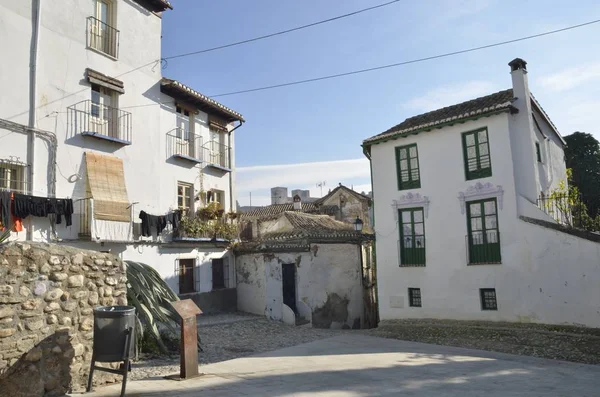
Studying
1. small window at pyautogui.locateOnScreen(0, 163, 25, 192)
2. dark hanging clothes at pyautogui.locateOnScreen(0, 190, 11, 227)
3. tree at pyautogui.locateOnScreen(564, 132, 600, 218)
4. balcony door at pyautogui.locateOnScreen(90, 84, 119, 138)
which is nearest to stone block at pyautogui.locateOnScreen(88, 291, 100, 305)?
dark hanging clothes at pyautogui.locateOnScreen(0, 190, 11, 227)

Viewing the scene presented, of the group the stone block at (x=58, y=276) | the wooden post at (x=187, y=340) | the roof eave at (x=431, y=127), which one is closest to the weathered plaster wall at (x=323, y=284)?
the roof eave at (x=431, y=127)

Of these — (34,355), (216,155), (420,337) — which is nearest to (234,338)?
(420,337)

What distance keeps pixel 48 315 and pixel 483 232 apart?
1234 cm

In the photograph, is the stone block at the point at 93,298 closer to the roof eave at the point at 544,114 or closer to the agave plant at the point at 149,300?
the agave plant at the point at 149,300

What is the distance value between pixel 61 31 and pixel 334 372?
12613 millimetres

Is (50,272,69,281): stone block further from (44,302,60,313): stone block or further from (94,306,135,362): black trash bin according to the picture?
(94,306,135,362): black trash bin

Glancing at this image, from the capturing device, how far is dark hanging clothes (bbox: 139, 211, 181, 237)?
15872 mm

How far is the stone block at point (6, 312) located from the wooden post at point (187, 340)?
2279 millimetres

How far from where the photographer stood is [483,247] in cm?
1452

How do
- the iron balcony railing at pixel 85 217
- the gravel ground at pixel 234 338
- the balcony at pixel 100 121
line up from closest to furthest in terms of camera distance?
1. the gravel ground at pixel 234 338
2. the iron balcony railing at pixel 85 217
3. the balcony at pixel 100 121

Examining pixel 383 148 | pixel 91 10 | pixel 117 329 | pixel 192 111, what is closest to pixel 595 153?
pixel 383 148

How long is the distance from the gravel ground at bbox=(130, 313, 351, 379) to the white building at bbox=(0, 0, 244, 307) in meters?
3.01

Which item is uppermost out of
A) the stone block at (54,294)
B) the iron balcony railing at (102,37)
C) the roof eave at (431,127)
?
the iron balcony railing at (102,37)

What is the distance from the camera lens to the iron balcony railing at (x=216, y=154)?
65.3 ft
